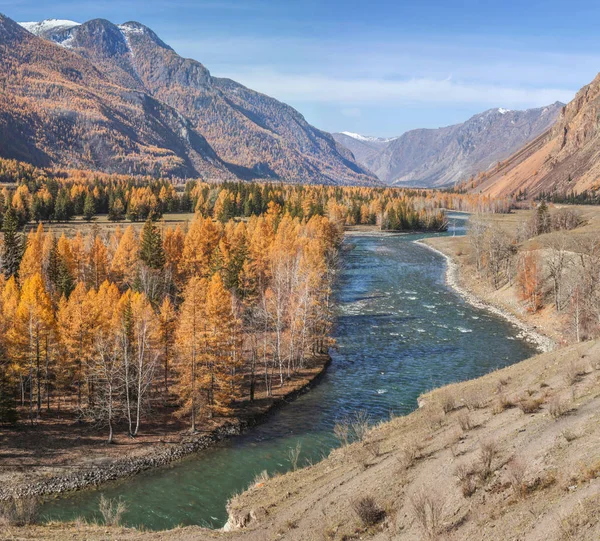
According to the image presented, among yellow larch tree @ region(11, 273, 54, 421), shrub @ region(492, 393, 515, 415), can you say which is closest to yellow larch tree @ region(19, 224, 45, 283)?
yellow larch tree @ region(11, 273, 54, 421)

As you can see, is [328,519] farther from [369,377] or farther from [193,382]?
[369,377]

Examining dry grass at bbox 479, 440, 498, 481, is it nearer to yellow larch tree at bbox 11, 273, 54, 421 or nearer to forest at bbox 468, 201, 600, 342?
yellow larch tree at bbox 11, 273, 54, 421

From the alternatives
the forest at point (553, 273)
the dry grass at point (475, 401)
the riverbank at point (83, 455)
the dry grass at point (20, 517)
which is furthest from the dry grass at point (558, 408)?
the forest at point (553, 273)

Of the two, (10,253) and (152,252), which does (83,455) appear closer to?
(152,252)

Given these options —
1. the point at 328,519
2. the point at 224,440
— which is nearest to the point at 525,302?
the point at 224,440

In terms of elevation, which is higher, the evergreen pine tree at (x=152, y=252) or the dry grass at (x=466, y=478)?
the evergreen pine tree at (x=152, y=252)

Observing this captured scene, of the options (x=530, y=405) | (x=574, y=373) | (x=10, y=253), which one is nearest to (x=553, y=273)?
(x=574, y=373)

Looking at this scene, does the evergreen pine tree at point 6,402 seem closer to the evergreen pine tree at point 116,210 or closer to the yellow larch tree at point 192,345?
the yellow larch tree at point 192,345

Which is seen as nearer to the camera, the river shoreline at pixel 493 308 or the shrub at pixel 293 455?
the shrub at pixel 293 455
